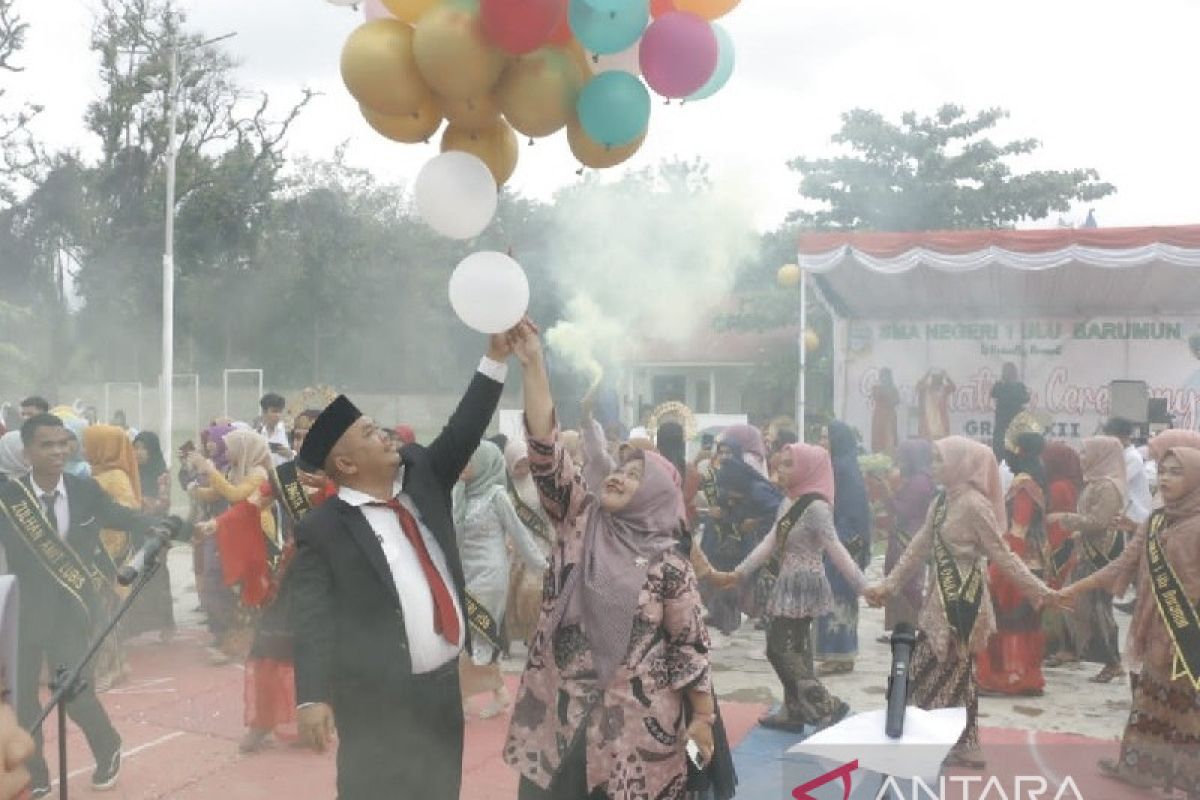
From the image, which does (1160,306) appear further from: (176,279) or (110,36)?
(176,279)

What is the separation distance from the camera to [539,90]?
3.55 m

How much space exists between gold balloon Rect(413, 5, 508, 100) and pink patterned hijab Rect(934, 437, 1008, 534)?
3.22 m

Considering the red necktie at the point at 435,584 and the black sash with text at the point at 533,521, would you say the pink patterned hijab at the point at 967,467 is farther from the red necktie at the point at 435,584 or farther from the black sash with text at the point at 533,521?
the red necktie at the point at 435,584

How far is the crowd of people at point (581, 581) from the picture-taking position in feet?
10.7

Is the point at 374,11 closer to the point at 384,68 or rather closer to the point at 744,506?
the point at 384,68

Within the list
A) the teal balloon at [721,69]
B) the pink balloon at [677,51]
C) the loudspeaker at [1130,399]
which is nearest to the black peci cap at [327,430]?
the pink balloon at [677,51]

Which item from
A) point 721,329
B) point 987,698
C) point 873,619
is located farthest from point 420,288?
point 987,698

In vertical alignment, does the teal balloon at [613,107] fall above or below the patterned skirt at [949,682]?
above

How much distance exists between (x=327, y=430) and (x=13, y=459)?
3.03 m

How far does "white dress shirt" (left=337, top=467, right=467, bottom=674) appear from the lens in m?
3.23

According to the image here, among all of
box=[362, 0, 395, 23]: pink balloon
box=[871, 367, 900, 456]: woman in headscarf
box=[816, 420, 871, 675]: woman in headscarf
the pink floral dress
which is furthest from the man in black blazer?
box=[871, 367, 900, 456]: woman in headscarf

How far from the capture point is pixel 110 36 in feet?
63.7

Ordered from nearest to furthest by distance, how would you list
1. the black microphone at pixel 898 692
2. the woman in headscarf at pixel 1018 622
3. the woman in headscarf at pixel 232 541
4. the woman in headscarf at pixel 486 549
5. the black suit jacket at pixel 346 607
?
1. the black microphone at pixel 898 692
2. the black suit jacket at pixel 346 607
3. the woman in headscarf at pixel 486 549
4. the woman in headscarf at pixel 232 541
5. the woman in headscarf at pixel 1018 622

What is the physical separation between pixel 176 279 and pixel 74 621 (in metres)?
24.2
